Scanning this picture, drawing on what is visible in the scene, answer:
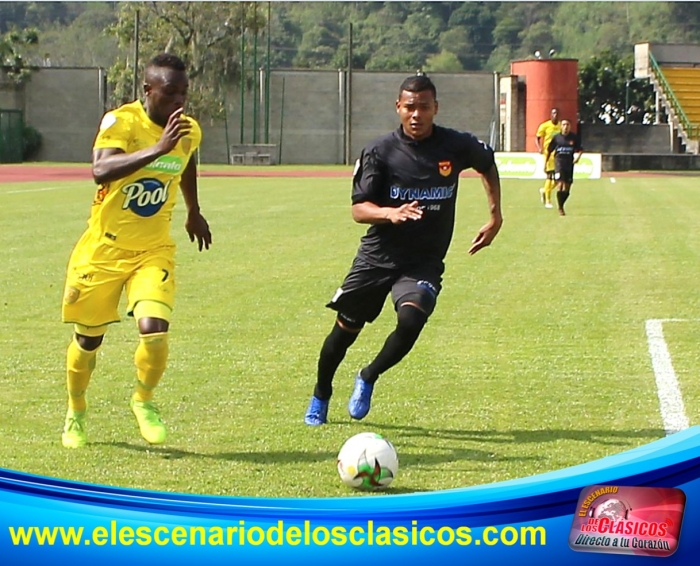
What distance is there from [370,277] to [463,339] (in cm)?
338

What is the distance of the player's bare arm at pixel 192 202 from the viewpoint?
6.42m

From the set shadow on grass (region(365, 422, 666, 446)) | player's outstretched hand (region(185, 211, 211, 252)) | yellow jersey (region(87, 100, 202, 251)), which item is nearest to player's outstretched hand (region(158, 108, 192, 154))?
yellow jersey (region(87, 100, 202, 251))

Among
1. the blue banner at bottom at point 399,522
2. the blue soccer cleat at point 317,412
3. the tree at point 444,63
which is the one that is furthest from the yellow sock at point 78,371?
the tree at point 444,63

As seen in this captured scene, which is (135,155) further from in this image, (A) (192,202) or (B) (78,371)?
(B) (78,371)

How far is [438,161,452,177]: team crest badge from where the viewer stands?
21.3 feet

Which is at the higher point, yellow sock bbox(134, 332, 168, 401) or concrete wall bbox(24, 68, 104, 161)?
concrete wall bbox(24, 68, 104, 161)

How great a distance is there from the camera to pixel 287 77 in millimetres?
66188

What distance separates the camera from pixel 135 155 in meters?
5.69

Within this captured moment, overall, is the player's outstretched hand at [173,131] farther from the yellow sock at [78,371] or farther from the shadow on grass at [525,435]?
the shadow on grass at [525,435]

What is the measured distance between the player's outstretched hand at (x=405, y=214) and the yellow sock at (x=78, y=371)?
1.69m

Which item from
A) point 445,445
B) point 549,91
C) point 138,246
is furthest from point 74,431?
point 549,91

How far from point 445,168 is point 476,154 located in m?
0.23

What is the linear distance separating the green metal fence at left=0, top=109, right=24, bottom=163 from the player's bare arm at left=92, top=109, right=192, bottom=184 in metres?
53.2

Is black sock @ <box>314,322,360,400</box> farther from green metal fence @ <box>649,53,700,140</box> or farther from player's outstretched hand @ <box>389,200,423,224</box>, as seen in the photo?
green metal fence @ <box>649,53,700,140</box>
